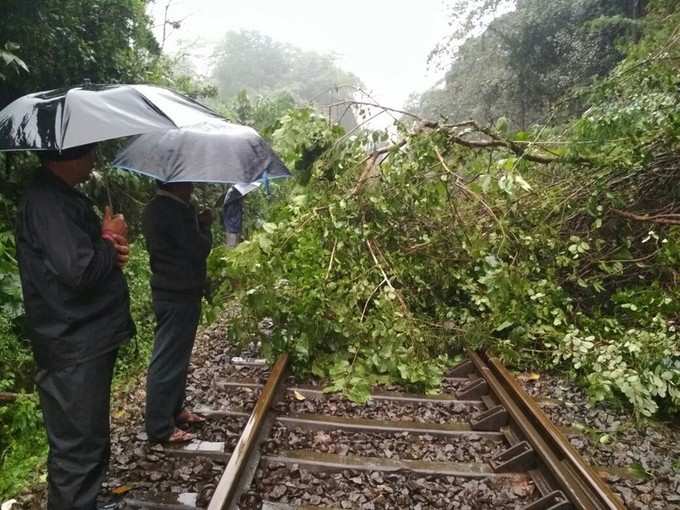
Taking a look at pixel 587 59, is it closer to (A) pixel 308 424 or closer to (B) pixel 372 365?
(B) pixel 372 365

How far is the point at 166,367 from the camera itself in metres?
3.28

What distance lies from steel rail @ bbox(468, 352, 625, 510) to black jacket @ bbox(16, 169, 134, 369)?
2.57 metres

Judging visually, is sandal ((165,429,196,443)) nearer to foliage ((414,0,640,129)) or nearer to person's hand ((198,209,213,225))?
person's hand ((198,209,213,225))

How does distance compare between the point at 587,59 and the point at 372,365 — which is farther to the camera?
the point at 587,59

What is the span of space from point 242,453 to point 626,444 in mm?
2560

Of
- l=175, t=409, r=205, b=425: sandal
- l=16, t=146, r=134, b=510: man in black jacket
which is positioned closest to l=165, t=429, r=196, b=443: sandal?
l=175, t=409, r=205, b=425: sandal

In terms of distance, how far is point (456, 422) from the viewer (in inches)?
142

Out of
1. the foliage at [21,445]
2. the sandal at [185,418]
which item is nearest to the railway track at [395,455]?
the sandal at [185,418]

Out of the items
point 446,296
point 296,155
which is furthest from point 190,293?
point 446,296

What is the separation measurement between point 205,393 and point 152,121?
8.33ft

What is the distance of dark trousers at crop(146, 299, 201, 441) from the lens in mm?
3232

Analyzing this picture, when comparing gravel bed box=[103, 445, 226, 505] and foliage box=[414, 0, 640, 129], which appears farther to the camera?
foliage box=[414, 0, 640, 129]

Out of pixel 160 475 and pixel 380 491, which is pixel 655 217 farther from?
pixel 160 475

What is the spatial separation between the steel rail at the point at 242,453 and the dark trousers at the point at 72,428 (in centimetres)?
63
